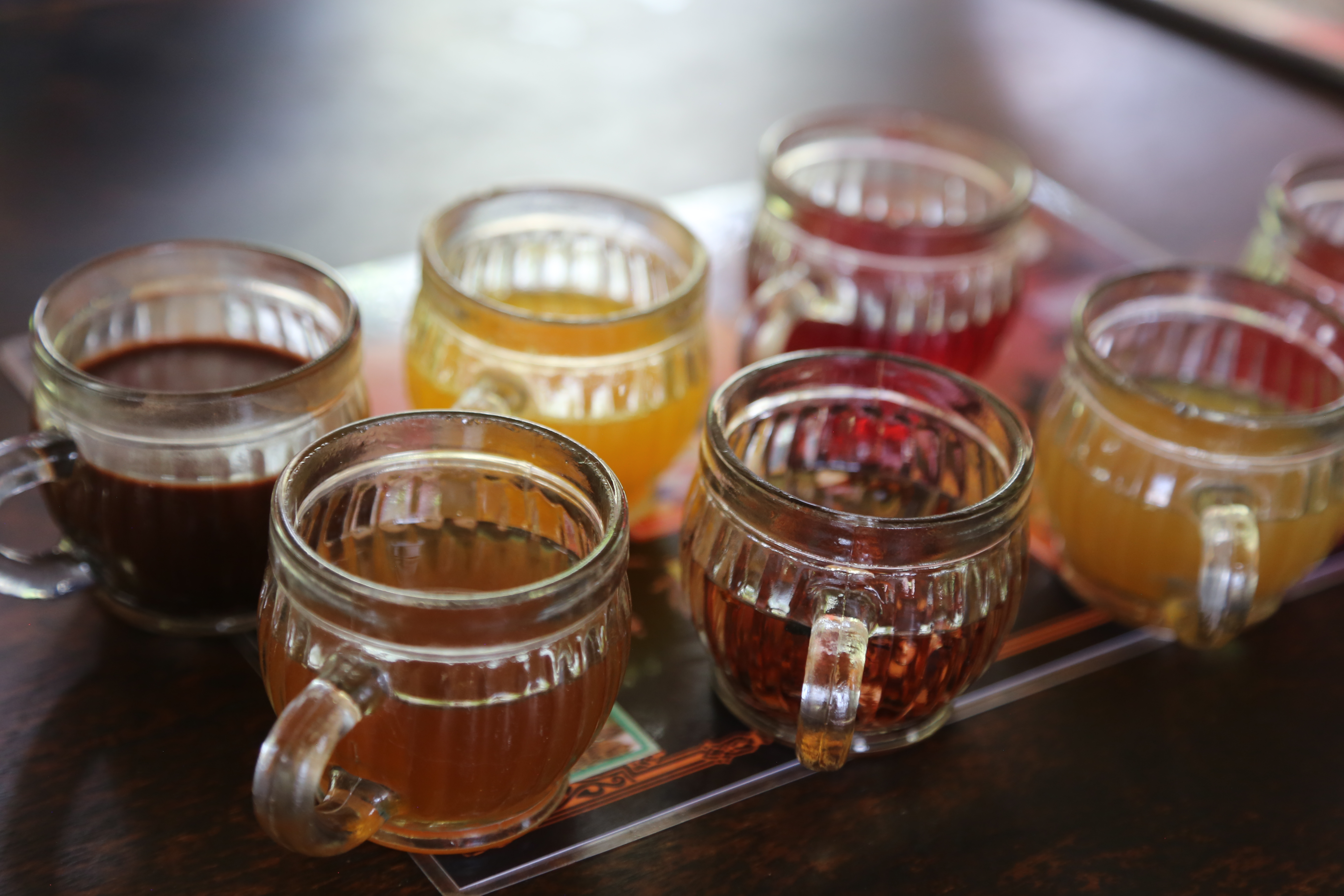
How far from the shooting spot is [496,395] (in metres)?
0.75

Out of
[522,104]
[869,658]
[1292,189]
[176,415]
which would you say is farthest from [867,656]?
[522,104]

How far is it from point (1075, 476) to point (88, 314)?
0.55 metres

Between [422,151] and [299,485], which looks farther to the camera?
[422,151]

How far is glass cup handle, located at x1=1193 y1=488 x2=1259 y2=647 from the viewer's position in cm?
69

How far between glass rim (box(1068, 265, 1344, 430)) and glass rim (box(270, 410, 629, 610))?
0.31 metres

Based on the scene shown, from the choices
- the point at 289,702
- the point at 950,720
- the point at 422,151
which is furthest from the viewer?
the point at 422,151

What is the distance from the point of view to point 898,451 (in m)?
0.75

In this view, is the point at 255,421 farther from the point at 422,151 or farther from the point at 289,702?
the point at 422,151

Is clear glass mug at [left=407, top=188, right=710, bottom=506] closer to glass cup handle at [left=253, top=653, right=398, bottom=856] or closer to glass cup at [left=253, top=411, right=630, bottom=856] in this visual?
glass cup at [left=253, top=411, right=630, bottom=856]

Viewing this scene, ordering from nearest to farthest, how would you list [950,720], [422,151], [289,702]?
[289,702]
[950,720]
[422,151]

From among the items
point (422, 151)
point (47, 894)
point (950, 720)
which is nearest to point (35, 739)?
point (47, 894)

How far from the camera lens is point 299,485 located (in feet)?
1.95

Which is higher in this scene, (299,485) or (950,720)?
(299,485)

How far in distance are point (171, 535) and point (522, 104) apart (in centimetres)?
79
